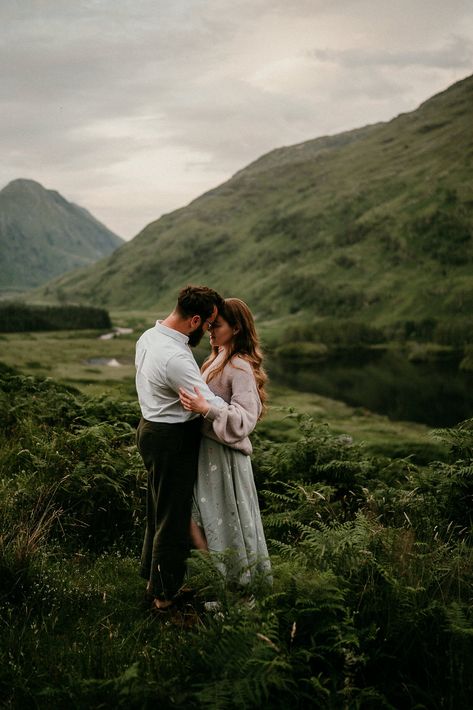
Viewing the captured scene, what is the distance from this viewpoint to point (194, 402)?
5.37 m

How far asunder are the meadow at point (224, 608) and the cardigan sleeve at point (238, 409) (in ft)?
3.64

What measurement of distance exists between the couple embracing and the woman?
0.01 m

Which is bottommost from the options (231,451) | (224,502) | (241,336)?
(224,502)

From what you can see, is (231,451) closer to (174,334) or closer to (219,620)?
(174,334)

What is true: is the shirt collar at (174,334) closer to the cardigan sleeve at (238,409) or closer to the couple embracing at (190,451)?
the couple embracing at (190,451)

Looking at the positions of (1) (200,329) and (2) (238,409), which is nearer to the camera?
(2) (238,409)

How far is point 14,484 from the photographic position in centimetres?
788

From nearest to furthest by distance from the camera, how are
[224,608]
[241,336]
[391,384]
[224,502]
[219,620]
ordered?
[219,620], [224,608], [224,502], [241,336], [391,384]

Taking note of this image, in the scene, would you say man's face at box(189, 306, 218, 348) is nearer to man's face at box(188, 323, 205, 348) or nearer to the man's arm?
man's face at box(188, 323, 205, 348)

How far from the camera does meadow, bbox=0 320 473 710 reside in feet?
12.5

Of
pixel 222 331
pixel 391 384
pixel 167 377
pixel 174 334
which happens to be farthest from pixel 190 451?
pixel 391 384

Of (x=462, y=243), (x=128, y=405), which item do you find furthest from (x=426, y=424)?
(x=462, y=243)

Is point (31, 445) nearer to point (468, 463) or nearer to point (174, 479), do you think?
point (174, 479)

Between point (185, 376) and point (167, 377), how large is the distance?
0.62ft
